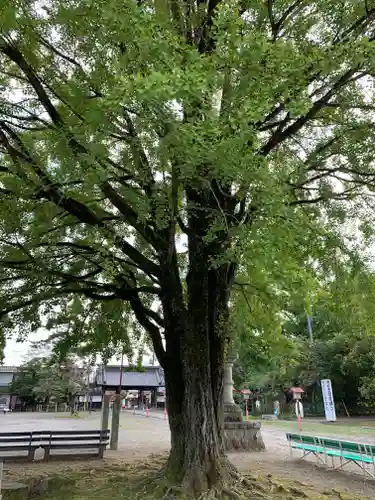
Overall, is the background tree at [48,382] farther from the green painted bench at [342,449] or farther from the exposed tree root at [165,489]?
the exposed tree root at [165,489]

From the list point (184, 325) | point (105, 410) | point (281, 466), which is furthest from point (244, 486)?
point (105, 410)

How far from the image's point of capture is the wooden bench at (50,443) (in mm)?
10867

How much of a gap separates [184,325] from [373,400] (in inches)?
954

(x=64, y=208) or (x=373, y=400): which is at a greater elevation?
(x=64, y=208)

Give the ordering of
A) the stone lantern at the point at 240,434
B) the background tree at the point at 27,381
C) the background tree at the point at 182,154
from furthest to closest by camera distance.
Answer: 1. the background tree at the point at 27,381
2. the stone lantern at the point at 240,434
3. the background tree at the point at 182,154

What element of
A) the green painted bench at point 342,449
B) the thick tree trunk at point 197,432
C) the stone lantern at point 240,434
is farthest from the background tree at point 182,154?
the stone lantern at point 240,434

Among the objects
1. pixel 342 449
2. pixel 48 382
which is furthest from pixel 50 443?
pixel 48 382

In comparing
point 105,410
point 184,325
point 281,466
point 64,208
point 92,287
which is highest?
point 64,208

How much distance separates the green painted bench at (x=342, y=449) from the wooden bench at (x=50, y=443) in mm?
5422

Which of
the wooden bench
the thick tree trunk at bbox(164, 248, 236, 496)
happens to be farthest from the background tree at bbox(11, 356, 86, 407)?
the thick tree trunk at bbox(164, 248, 236, 496)

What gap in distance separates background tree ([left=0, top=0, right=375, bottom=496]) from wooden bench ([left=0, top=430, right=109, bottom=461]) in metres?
3.33

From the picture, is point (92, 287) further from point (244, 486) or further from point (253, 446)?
point (253, 446)

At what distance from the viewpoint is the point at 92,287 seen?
329 inches

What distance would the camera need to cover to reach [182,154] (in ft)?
13.9
